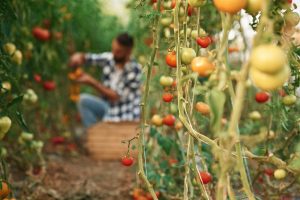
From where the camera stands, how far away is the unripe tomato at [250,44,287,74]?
618mm

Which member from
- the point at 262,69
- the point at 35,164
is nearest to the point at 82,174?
the point at 35,164

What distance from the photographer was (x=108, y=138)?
152 inches

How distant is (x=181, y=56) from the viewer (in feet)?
3.54

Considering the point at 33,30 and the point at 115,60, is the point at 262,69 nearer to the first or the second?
the point at 33,30

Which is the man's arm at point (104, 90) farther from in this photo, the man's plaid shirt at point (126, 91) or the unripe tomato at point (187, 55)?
the unripe tomato at point (187, 55)

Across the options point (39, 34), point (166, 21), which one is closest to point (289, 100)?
point (166, 21)

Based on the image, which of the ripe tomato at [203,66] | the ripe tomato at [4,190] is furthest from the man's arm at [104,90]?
the ripe tomato at [203,66]

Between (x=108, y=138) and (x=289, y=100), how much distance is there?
8.60 feet

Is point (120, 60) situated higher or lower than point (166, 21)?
lower

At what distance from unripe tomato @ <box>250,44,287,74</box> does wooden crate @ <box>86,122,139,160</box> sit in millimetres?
3156

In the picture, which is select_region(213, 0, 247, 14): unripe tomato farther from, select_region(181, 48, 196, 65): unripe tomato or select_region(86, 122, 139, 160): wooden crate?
select_region(86, 122, 139, 160): wooden crate

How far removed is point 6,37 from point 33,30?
1.02 meters

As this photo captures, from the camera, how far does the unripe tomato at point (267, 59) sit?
0.62 meters

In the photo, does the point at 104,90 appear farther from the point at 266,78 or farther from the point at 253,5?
the point at 266,78
